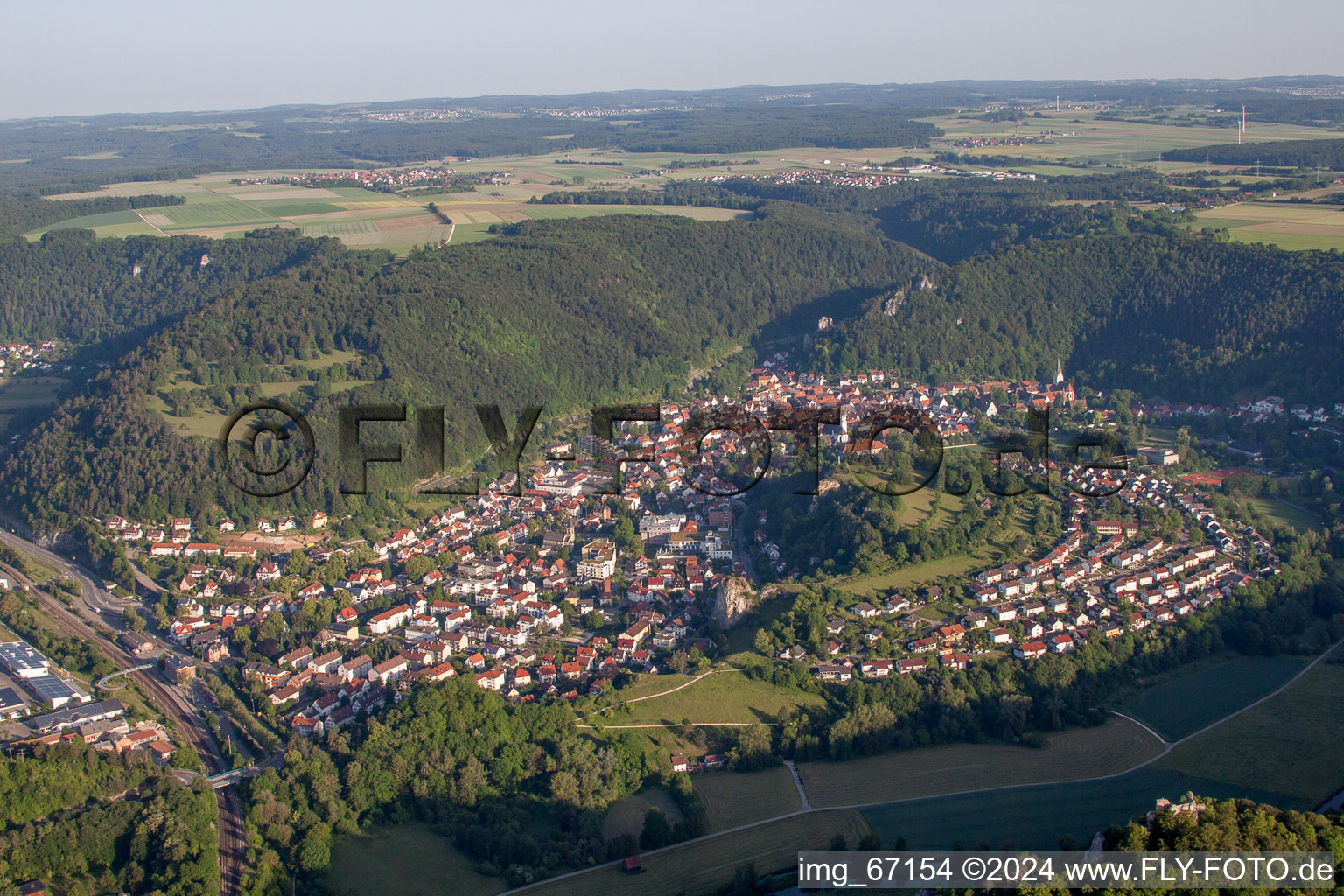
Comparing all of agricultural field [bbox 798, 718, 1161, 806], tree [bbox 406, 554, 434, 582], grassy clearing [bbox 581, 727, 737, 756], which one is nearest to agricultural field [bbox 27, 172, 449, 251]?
tree [bbox 406, 554, 434, 582]

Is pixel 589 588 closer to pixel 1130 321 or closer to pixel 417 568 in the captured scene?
pixel 417 568

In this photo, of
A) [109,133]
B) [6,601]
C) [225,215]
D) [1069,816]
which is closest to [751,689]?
[1069,816]

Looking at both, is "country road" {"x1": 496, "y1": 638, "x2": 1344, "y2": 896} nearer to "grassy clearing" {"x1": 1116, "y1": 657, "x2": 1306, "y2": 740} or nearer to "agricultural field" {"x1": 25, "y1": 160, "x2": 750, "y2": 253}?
"grassy clearing" {"x1": 1116, "y1": 657, "x2": 1306, "y2": 740}

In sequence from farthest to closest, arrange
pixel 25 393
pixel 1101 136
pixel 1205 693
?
pixel 1101 136 < pixel 25 393 < pixel 1205 693

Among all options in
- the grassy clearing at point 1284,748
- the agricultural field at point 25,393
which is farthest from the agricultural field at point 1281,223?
the agricultural field at point 25,393

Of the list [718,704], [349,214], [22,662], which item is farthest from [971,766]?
[349,214]

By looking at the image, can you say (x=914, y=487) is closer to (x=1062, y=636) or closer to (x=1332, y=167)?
(x=1062, y=636)
